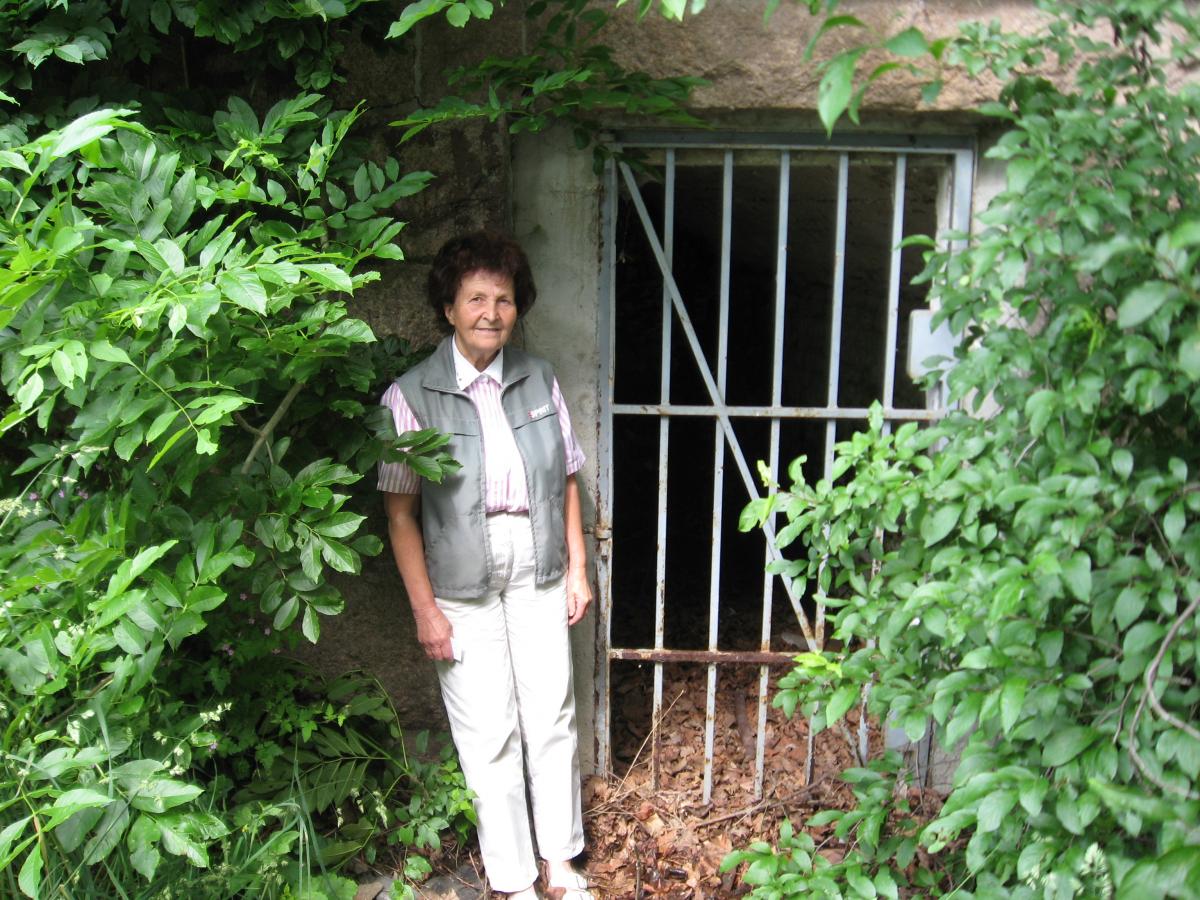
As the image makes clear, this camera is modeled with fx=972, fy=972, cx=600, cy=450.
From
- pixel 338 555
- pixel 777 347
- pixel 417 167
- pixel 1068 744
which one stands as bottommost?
pixel 1068 744

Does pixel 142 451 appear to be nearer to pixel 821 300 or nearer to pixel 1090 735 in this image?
pixel 1090 735

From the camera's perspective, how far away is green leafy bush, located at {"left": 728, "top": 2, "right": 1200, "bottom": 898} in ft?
4.94

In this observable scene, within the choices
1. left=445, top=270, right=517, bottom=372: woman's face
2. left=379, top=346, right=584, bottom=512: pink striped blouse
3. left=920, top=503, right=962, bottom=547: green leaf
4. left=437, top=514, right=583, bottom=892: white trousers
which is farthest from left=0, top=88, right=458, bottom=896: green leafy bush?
left=920, top=503, right=962, bottom=547: green leaf

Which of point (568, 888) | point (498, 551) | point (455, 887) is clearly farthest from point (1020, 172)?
point (455, 887)

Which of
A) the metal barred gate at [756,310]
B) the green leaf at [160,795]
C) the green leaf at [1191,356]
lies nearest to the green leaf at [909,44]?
the green leaf at [1191,356]

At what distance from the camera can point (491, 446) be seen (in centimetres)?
258

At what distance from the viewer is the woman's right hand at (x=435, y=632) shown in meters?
2.63

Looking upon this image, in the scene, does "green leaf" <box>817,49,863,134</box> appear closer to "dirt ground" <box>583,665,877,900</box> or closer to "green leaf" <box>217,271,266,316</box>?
"green leaf" <box>217,271,266,316</box>

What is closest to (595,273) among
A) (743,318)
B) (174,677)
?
(174,677)

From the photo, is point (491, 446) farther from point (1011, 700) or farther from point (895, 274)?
point (1011, 700)

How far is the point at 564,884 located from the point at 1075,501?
1.91m

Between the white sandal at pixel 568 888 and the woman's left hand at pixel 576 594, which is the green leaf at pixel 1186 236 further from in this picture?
the white sandal at pixel 568 888

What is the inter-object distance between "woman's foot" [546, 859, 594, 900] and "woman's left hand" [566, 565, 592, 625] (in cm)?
72

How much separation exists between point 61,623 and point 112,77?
Answer: 1.45 m
